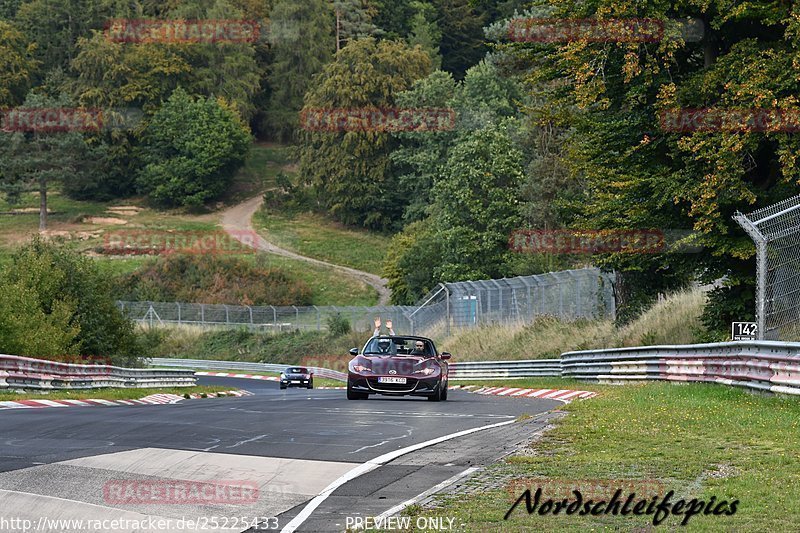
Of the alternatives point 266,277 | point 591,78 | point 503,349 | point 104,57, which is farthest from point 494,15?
point 591,78

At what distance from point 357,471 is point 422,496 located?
1640 millimetres

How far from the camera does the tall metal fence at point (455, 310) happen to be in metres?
41.0

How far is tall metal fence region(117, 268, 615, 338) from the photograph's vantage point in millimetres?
41000

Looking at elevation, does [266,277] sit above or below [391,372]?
below

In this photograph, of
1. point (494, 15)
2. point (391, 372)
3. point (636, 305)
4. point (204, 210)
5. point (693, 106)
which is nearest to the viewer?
point (391, 372)

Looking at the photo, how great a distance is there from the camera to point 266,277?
93375mm

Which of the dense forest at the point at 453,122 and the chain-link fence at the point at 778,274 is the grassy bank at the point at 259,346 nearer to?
the dense forest at the point at 453,122

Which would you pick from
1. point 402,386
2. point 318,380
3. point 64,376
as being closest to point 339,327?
point 318,380

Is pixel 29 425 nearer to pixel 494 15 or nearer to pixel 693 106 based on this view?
pixel 693 106

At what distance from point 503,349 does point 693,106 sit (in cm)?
1989

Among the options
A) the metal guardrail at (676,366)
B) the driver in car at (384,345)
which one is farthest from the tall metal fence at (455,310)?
Answer: the driver in car at (384,345)

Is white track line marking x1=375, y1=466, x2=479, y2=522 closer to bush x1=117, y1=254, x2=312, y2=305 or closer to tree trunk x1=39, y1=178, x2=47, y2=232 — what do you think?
bush x1=117, y1=254, x2=312, y2=305

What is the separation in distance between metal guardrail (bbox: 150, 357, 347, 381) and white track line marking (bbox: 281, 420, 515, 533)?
1798 inches

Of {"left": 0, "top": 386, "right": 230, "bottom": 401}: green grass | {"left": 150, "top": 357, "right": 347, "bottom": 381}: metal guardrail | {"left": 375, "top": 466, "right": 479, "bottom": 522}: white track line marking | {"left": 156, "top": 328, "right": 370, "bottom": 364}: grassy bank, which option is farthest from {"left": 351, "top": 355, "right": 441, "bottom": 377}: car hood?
{"left": 156, "top": 328, "right": 370, "bottom": 364}: grassy bank
